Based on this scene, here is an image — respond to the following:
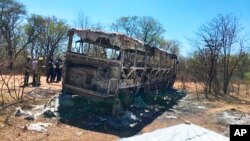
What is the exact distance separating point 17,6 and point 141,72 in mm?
24240

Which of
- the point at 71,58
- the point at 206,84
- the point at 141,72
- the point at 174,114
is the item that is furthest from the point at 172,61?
the point at 71,58

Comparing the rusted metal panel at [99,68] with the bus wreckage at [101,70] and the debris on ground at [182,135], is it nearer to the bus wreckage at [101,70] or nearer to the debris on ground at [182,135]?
the bus wreckage at [101,70]

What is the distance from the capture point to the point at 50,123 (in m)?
11.4

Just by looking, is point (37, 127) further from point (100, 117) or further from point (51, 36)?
Answer: point (51, 36)

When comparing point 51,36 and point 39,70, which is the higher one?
point 51,36

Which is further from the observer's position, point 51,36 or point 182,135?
point 51,36

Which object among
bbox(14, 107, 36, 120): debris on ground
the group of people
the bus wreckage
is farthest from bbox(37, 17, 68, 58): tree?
bbox(14, 107, 36, 120): debris on ground

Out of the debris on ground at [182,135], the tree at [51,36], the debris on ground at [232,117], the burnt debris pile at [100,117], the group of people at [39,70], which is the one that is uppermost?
the tree at [51,36]

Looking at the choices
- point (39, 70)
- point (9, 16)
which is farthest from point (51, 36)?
point (39, 70)

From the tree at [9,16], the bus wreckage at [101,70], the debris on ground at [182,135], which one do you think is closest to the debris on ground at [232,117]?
the bus wreckage at [101,70]

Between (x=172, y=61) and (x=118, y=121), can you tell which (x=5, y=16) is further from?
(x=118, y=121)

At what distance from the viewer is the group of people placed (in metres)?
18.6

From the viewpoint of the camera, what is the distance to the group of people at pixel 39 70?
61.1 ft

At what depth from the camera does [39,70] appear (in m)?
20.2
